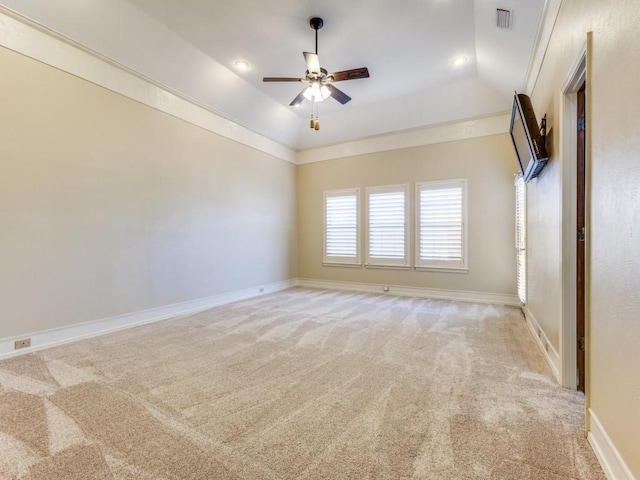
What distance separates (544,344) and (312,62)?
13.1 feet

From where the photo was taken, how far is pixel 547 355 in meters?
2.78

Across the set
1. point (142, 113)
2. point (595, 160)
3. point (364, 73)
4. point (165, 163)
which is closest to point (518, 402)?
point (595, 160)

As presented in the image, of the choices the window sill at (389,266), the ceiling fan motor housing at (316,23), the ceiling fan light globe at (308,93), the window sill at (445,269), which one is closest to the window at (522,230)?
the window sill at (445,269)

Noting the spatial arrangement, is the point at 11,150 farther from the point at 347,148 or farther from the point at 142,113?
the point at 347,148

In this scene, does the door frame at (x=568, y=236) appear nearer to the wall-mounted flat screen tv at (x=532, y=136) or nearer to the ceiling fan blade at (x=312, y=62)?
the wall-mounted flat screen tv at (x=532, y=136)

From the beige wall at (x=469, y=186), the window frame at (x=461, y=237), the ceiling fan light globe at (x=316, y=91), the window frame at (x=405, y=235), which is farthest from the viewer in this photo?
the window frame at (x=405, y=235)

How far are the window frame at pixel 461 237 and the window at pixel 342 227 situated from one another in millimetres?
1293

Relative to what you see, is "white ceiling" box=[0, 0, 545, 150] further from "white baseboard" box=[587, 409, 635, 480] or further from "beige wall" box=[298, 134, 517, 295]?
"white baseboard" box=[587, 409, 635, 480]

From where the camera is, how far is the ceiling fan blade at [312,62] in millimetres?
3431

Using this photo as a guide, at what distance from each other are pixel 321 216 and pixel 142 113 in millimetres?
4074

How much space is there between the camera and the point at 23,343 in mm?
3021

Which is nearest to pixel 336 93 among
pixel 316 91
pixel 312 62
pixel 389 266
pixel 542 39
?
pixel 316 91

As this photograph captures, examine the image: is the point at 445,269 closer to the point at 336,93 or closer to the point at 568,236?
the point at 568,236

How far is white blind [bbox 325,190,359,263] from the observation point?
21.8 feet
